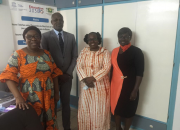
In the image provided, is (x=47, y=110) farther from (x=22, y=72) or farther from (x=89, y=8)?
(x=89, y=8)

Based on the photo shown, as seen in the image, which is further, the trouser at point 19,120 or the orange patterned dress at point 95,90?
the orange patterned dress at point 95,90

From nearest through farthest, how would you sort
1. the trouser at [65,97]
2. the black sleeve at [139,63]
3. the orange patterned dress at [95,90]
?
the black sleeve at [139,63] < the orange patterned dress at [95,90] < the trouser at [65,97]

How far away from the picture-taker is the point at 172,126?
204cm

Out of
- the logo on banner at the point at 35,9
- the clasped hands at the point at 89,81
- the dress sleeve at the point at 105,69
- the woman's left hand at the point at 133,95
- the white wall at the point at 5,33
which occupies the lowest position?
the woman's left hand at the point at 133,95

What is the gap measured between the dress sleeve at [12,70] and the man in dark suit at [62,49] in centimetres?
66

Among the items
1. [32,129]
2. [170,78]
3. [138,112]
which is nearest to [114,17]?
[170,78]

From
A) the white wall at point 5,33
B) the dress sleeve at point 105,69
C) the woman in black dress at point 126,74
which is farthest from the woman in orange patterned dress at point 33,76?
the white wall at point 5,33

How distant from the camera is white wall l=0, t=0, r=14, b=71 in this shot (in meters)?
2.19

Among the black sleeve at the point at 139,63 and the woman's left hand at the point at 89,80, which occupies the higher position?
the black sleeve at the point at 139,63

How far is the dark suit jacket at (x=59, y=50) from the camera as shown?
6.60 feet

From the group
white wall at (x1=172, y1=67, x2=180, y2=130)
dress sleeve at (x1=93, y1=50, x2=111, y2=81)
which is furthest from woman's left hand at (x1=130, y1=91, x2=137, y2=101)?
white wall at (x1=172, y1=67, x2=180, y2=130)

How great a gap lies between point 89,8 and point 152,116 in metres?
1.94

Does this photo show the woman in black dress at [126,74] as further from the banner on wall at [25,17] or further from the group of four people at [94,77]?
the banner on wall at [25,17]

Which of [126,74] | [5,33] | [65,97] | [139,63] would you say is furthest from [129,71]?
[5,33]
